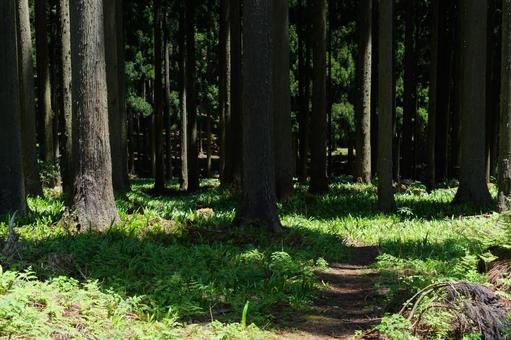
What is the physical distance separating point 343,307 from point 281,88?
875 cm

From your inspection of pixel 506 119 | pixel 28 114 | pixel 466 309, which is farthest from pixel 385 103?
pixel 466 309

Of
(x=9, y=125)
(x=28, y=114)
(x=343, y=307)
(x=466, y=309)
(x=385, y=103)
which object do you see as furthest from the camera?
(x=385, y=103)

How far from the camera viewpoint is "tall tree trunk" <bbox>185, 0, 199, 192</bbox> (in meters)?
21.3

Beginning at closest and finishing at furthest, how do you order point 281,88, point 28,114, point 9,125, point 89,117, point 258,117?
point 89,117
point 9,125
point 258,117
point 28,114
point 281,88

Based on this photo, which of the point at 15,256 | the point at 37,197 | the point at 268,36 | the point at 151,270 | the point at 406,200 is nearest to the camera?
the point at 15,256

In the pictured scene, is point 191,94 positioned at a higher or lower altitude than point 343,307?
higher

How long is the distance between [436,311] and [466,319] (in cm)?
32

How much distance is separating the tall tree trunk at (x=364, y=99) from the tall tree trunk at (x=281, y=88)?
356 cm

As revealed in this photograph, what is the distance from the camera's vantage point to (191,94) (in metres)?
21.8

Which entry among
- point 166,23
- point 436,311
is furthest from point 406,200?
point 166,23

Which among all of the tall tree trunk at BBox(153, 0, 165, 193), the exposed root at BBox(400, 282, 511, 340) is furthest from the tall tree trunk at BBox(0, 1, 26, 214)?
the tall tree trunk at BBox(153, 0, 165, 193)

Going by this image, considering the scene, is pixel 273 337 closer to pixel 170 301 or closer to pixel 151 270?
pixel 170 301

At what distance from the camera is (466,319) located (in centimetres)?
430

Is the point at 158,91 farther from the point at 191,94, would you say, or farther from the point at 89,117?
the point at 89,117
